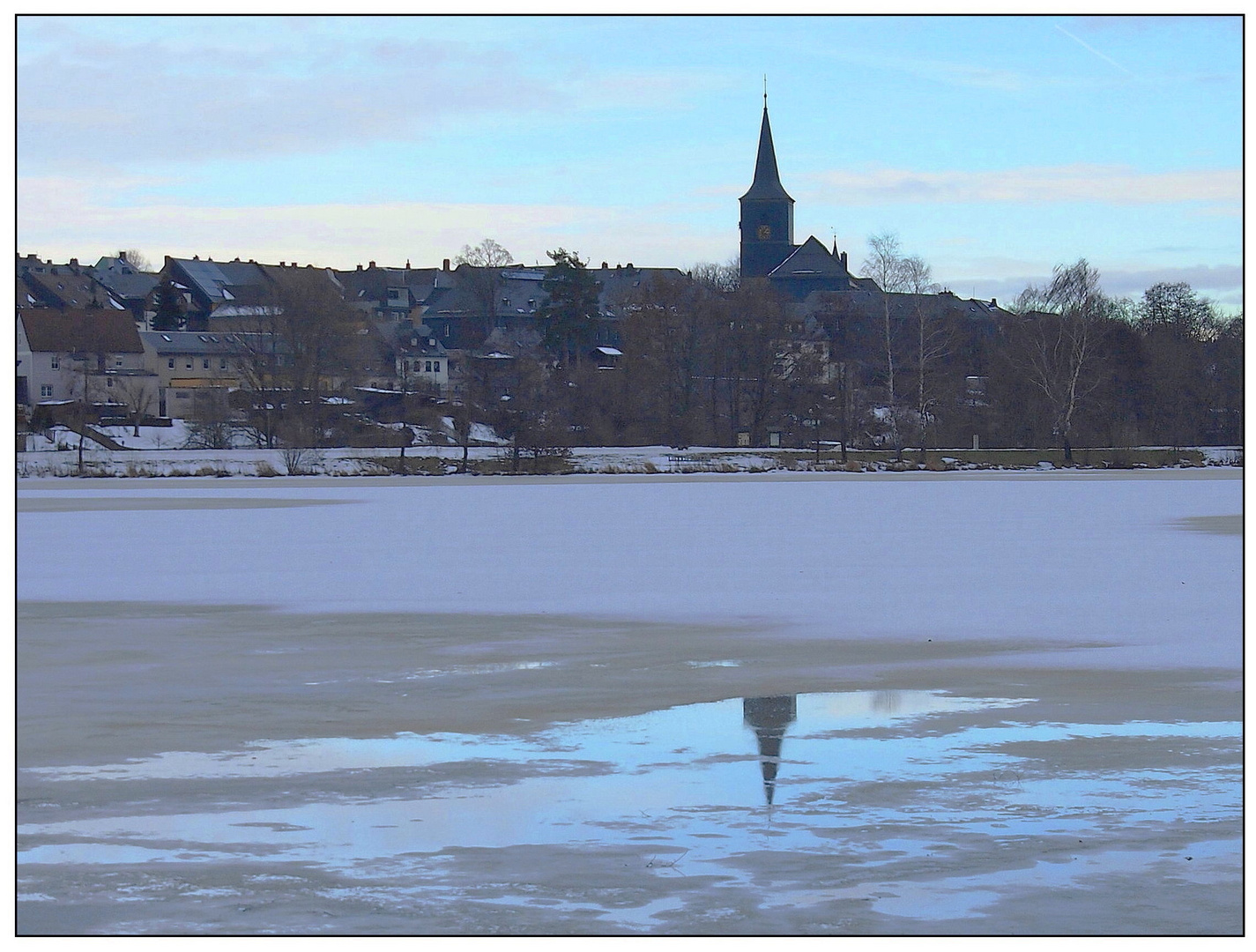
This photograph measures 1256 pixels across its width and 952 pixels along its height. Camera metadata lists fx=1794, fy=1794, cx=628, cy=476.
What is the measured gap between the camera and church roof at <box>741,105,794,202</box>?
152 m

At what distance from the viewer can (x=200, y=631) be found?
14.2 meters

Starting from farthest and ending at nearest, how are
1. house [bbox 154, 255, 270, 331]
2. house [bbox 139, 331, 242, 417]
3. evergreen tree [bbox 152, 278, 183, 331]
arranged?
house [bbox 154, 255, 270, 331] < evergreen tree [bbox 152, 278, 183, 331] < house [bbox 139, 331, 242, 417]

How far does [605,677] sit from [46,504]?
29608mm

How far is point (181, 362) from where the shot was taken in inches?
4215

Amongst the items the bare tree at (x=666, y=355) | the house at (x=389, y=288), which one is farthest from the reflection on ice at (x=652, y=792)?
the house at (x=389, y=288)

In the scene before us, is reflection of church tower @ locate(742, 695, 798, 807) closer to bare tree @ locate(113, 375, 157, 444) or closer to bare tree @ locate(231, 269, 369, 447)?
bare tree @ locate(231, 269, 369, 447)

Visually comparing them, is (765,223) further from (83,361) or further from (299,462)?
(299,462)

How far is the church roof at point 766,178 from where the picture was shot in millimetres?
151875

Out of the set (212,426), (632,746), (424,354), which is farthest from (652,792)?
(424,354)

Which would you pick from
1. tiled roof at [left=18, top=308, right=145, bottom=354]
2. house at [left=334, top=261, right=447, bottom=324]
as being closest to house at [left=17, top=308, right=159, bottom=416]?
tiled roof at [left=18, top=308, right=145, bottom=354]

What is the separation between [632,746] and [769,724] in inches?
39.6

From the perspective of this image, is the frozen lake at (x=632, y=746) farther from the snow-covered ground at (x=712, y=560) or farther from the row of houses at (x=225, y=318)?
the row of houses at (x=225, y=318)

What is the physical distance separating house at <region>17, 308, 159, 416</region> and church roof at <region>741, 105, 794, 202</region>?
6410 cm

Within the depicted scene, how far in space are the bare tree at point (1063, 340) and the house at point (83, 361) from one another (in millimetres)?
41495
